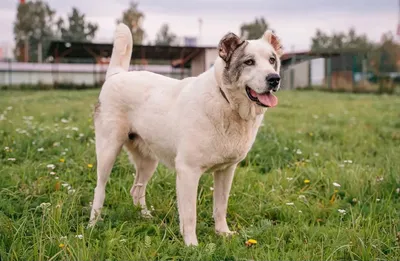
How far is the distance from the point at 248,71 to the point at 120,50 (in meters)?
1.61

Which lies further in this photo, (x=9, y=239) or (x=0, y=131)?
(x=0, y=131)

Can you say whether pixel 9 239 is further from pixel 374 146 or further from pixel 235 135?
pixel 374 146

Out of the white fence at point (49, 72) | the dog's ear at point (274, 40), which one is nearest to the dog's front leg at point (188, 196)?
the dog's ear at point (274, 40)

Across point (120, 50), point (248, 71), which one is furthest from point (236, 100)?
point (120, 50)

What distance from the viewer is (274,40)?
314 centimetres

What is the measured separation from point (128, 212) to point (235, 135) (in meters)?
1.13

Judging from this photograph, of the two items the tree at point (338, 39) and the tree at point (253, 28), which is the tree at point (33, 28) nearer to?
the tree at point (253, 28)

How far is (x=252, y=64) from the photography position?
2.86 metres

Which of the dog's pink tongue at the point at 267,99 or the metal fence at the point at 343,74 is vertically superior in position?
the metal fence at the point at 343,74

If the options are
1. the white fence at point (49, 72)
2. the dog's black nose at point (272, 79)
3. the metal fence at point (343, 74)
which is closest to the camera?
the dog's black nose at point (272, 79)

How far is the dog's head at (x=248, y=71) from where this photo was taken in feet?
9.04

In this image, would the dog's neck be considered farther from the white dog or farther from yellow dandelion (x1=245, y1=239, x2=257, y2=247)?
yellow dandelion (x1=245, y1=239, x2=257, y2=247)

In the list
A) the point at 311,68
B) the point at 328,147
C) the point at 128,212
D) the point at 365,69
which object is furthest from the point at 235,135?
the point at 311,68

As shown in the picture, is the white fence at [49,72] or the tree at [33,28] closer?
the white fence at [49,72]
